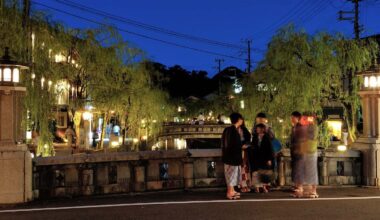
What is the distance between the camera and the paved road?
8094mm

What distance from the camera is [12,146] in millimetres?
9641

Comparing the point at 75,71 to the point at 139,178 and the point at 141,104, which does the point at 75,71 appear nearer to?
the point at 141,104

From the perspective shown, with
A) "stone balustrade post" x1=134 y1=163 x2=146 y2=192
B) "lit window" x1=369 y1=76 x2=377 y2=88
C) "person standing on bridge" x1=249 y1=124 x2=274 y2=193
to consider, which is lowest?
"stone balustrade post" x1=134 y1=163 x2=146 y2=192

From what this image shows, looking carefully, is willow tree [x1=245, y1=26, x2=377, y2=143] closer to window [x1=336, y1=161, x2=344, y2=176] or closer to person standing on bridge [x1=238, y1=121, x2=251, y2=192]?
window [x1=336, y1=161, x2=344, y2=176]

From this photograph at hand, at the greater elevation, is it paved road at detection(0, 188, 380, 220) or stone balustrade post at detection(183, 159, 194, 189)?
stone balustrade post at detection(183, 159, 194, 189)

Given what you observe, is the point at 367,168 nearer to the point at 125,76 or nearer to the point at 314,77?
the point at 314,77

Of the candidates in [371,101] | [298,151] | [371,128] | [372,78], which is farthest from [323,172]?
[372,78]

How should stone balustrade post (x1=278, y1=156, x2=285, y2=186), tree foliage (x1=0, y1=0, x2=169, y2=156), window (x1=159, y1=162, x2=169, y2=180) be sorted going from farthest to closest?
1. tree foliage (x1=0, y1=0, x2=169, y2=156)
2. stone balustrade post (x1=278, y1=156, x2=285, y2=186)
3. window (x1=159, y1=162, x2=169, y2=180)

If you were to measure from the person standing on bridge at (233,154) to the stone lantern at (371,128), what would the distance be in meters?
4.22

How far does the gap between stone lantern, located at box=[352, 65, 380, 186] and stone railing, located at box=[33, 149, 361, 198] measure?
36 centimetres

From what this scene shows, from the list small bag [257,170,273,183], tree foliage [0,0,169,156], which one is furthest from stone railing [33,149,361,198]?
tree foliage [0,0,169,156]

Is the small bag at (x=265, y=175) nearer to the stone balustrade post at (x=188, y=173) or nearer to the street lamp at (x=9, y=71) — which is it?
the stone balustrade post at (x=188, y=173)

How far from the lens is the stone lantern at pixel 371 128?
38.7 feet

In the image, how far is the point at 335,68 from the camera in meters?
21.0
